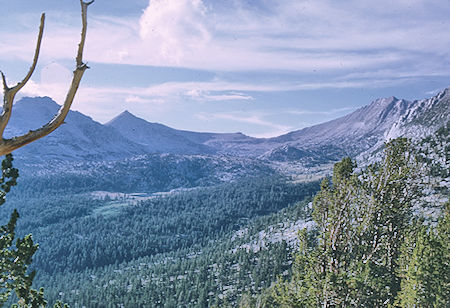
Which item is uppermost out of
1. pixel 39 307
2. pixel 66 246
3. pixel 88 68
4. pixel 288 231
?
pixel 88 68

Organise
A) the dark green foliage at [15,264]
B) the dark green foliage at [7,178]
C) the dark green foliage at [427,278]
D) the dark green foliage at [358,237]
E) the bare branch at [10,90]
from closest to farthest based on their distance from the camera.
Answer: the bare branch at [10,90]
the dark green foliage at [15,264]
the dark green foliage at [7,178]
the dark green foliage at [358,237]
the dark green foliage at [427,278]

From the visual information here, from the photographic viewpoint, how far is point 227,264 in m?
129

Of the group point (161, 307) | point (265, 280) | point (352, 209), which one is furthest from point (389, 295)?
point (161, 307)

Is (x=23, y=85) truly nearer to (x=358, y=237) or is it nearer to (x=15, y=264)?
(x=15, y=264)

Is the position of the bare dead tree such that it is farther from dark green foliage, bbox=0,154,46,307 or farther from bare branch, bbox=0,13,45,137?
dark green foliage, bbox=0,154,46,307

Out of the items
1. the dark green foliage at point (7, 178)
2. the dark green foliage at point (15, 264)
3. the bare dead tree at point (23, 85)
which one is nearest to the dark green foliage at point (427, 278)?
the dark green foliage at point (15, 264)

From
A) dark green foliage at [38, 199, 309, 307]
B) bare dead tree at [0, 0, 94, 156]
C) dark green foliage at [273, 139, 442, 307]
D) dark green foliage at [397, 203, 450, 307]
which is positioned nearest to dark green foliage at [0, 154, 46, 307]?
bare dead tree at [0, 0, 94, 156]

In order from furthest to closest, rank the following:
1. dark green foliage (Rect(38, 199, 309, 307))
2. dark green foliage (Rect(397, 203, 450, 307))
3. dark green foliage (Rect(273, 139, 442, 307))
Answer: dark green foliage (Rect(38, 199, 309, 307)), dark green foliage (Rect(397, 203, 450, 307)), dark green foliage (Rect(273, 139, 442, 307))

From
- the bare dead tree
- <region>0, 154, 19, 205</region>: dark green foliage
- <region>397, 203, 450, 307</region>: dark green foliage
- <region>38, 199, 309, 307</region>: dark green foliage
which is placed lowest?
<region>38, 199, 309, 307</region>: dark green foliage

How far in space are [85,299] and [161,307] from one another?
99.4ft

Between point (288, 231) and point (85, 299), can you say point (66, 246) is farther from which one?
point (288, 231)

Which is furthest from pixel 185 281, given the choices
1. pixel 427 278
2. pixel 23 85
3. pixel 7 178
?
pixel 23 85

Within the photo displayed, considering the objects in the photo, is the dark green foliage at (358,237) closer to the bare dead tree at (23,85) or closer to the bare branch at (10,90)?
→ the bare dead tree at (23,85)

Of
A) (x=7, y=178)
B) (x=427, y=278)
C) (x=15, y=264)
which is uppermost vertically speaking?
(x=7, y=178)
